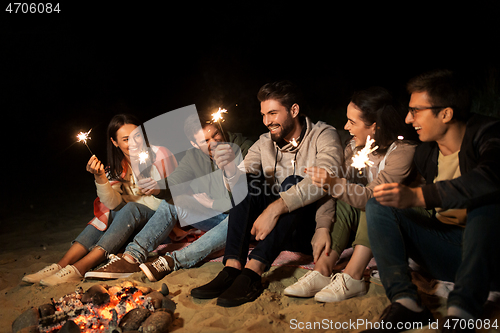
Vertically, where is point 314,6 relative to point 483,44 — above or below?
above

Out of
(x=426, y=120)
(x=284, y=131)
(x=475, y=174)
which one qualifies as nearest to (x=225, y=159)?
(x=284, y=131)

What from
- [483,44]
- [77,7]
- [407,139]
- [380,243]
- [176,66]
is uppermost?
[77,7]

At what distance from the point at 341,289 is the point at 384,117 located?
50.7 inches

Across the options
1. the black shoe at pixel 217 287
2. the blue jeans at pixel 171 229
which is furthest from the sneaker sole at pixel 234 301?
the blue jeans at pixel 171 229

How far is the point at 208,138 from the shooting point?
11.1ft

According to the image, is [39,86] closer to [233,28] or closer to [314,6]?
[233,28]

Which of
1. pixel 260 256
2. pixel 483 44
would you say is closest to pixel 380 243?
pixel 260 256

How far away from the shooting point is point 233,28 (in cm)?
1326

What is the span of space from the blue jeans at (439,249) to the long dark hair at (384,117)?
2.13 ft

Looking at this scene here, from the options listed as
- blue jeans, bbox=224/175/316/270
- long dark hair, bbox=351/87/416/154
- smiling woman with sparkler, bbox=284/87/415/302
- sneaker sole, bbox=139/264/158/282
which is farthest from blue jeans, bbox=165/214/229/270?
long dark hair, bbox=351/87/416/154

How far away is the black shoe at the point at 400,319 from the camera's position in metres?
1.71

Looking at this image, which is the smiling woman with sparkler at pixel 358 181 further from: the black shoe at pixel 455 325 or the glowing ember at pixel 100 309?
the glowing ember at pixel 100 309

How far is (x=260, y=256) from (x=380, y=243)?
864 millimetres

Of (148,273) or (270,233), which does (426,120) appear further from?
(148,273)
